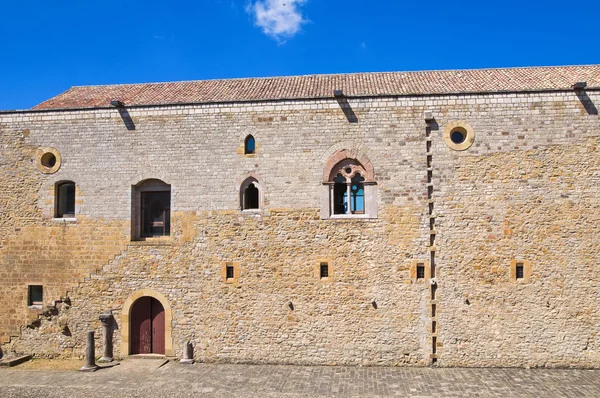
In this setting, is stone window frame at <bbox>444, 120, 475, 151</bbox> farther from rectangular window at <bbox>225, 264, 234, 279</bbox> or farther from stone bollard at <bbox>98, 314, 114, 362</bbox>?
stone bollard at <bbox>98, 314, 114, 362</bbox>

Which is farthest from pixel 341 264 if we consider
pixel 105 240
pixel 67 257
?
pixel 67 257

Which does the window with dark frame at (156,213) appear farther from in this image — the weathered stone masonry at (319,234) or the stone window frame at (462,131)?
the stone window frame at (462,131)

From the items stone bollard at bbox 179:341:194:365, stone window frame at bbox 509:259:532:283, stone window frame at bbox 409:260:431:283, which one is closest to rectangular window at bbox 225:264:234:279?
stone bollard at bbox 179:341:194:365

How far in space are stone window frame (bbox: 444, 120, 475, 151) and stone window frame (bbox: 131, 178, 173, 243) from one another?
26.2 ft

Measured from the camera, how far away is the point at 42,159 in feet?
41.5

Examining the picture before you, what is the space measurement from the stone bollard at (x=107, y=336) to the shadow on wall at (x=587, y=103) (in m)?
14.2

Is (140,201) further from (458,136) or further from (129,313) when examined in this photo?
(458,136)

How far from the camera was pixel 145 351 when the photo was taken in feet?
40.0

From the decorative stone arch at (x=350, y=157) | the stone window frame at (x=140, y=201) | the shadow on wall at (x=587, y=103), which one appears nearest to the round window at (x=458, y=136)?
the decorative stone arch at (x=350, y=157)

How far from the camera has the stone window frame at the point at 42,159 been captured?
12547mm

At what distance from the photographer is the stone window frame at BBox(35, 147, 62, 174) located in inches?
494

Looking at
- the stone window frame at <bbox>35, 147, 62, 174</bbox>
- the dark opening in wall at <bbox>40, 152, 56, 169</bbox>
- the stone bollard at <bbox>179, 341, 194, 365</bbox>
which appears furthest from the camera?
the dark opening in wall at <bbox>40, 152, 56, 169</bbox>

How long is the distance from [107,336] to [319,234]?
665 centimetres

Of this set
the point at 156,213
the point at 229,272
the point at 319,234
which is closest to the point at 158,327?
the point at 229,272
